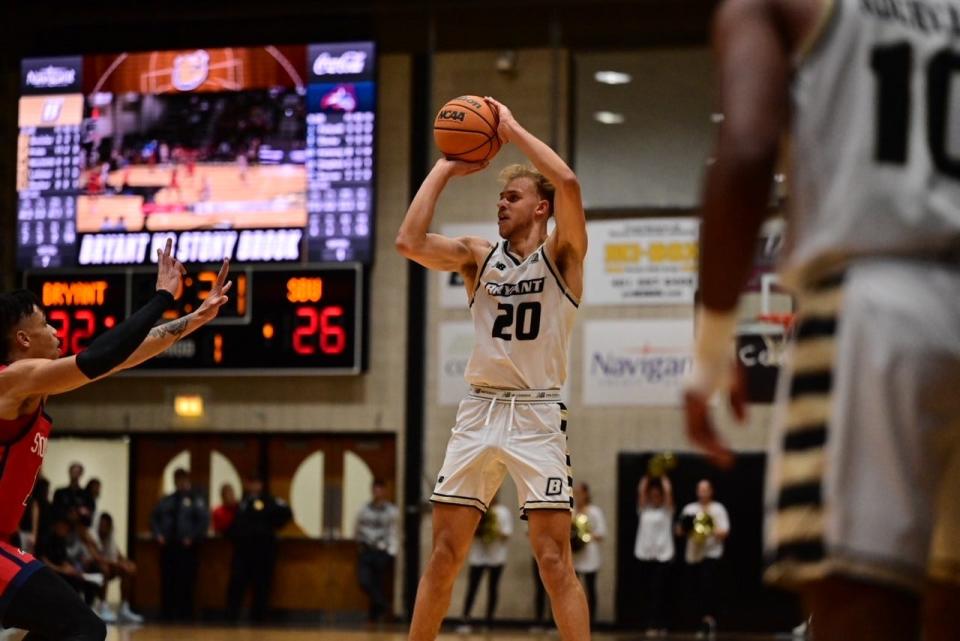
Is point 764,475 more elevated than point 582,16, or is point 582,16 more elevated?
point 582,16

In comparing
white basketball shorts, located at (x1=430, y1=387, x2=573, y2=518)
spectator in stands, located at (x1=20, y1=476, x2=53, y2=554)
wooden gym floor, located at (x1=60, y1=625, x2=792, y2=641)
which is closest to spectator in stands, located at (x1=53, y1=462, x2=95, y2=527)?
spectator in stands, located at (x1=20, y1=476, x2=53, y2=554)

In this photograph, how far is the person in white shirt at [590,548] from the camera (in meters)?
17.0

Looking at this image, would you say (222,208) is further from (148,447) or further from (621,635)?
(621,635)

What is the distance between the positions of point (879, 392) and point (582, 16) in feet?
56.4

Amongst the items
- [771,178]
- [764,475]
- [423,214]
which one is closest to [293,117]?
[764,475]

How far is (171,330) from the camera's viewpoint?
20.1ft

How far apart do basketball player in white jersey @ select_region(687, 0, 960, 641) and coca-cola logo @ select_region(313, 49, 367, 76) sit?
15.3m

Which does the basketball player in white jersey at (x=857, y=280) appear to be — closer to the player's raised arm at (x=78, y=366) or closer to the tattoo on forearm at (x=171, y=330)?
the player's raised arm at (x=78, y=366)

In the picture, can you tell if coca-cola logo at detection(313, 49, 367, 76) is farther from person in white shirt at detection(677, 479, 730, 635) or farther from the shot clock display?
person in white shirt at detection(677, 479, 730, 635)

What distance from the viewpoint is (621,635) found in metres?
16.4

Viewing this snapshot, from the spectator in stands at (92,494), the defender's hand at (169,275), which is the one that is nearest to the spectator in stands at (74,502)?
the spectator in stands at (92,494)

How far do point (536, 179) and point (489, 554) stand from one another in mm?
11444

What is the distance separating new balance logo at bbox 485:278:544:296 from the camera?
623 cm

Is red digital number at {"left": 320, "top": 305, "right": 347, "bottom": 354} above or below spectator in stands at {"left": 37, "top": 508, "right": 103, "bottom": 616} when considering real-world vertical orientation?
above
